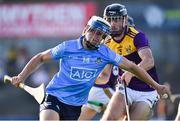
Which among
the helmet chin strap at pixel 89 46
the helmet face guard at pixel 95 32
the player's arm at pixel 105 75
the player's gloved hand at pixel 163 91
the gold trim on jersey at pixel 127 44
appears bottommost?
the player's arm at pixel 105 75

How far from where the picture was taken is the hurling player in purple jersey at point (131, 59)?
11250mm

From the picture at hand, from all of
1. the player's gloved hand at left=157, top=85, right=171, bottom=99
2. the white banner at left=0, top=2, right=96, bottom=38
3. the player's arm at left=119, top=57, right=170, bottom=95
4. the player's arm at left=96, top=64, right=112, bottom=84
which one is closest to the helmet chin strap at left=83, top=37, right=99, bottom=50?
the player's arm at left=119, top=57, right=170, bottom=95

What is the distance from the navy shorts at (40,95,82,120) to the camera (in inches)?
401

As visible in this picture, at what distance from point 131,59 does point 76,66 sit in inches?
61.8

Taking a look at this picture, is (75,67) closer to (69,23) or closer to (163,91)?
(163,91)

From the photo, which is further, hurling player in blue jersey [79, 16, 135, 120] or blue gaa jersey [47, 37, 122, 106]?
hurling player in blue jersey [79, 16, 135, 120]

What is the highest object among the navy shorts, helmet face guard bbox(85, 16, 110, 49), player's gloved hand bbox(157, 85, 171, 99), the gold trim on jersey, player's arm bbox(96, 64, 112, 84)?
helmet face guard bbox(85, 16, 110, 49)

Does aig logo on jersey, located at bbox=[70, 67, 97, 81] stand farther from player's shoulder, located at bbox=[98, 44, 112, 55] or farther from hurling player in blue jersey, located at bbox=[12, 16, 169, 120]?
player's shoulder, located at bbox=[98, 44, 112, 55]

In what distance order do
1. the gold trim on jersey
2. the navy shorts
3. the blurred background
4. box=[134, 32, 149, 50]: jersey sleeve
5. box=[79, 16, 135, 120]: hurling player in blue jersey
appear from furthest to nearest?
the blurred background
box=[79, 16, 135, 120]: hurling player in blue jersey
the gold trim on jersey
box=[134, 32, 149, 50]: jersey sleeve
the navy shorts

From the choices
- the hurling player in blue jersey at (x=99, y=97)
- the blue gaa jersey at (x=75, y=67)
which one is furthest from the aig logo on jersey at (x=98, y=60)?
the hurling player in blue jersey at (x=99, y=97)

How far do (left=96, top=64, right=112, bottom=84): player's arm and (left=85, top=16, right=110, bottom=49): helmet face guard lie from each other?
7.40 feet

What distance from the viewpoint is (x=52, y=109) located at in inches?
398

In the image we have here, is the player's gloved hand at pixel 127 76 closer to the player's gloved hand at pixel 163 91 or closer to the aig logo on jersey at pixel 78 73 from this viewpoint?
the player's gloved hand at pixel 163 91

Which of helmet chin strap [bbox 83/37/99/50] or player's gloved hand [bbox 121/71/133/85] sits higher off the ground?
helmet chin strap [bbox 83/37/99/50]
